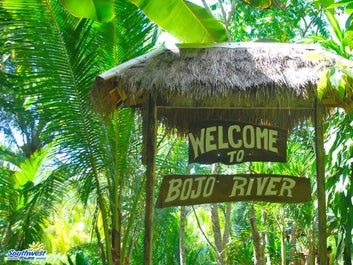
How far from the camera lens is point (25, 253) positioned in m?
6.16

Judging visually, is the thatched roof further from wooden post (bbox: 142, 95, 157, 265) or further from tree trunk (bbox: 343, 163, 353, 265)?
tree trunk (bbox: 343, 163, 353, 265)

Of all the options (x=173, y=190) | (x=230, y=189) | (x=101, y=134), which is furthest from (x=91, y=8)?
(x=230, y=189)

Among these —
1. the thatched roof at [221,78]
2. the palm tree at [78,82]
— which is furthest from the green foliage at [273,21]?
the thatched roof at [221,78]

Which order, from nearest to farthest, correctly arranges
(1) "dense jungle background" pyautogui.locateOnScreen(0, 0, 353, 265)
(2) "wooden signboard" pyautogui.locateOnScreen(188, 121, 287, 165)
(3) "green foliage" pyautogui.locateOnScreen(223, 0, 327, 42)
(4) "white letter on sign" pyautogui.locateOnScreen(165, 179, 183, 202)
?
(4) "white letter on sign" pyautogui.locateOnScreen(165, 179, 183, 202) < (2) "wooden signboard" pyautogui.locateOnScreen(188, 121, 287, 165) < (1) "dense jungle background" pyautogui.locateOnScreen(0, 0, 353, 265) < (3) "green foliage" pyautogui.locateOnScreen(223, 0, 327, 42)

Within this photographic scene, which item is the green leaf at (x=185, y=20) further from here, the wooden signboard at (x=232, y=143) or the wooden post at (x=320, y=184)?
the wooden post at (x=320, y=184)

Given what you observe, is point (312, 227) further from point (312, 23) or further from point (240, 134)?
point (312, 23)

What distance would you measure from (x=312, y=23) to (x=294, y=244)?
15.7 feet

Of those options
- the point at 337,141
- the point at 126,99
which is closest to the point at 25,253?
the point at 126,99

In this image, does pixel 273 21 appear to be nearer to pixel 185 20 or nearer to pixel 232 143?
pixel 185 20

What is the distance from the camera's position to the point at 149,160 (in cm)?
406

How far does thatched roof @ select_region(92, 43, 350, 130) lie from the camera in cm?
394

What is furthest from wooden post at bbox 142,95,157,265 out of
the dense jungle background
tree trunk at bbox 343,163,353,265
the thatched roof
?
tree trunk at bbox 343,163,353,265

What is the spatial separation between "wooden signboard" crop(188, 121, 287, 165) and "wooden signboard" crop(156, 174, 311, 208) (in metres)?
0.15

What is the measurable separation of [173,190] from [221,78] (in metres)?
1.02
